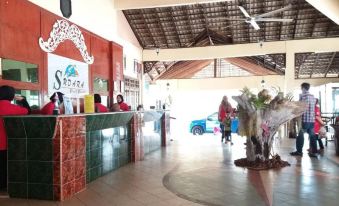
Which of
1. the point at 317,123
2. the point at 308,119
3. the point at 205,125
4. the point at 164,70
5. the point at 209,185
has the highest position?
the point at 164,70

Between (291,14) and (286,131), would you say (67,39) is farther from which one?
(286,131)

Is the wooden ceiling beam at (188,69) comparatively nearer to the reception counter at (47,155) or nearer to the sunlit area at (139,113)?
the sunlit area at (139,113)

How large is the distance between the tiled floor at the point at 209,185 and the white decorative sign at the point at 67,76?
2.36m

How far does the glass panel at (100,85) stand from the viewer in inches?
359

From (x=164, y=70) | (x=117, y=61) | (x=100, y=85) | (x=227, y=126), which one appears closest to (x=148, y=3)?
(x=117, y=61)

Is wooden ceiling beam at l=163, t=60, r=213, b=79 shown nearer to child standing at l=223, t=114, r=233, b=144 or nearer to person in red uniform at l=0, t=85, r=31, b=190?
child standing at l=223, t=114, r=233, b=144

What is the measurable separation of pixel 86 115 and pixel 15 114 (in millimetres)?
913

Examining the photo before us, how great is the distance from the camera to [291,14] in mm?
11281

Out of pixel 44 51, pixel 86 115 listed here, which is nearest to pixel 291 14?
pixel 44 51

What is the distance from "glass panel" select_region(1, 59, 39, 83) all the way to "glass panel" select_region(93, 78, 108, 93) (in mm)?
2602

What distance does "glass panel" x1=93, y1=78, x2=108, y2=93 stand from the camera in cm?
912

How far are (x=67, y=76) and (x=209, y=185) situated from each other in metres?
4.29

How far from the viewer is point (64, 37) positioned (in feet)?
24.6

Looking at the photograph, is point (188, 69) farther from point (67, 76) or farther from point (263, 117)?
A: point (263, 117)
